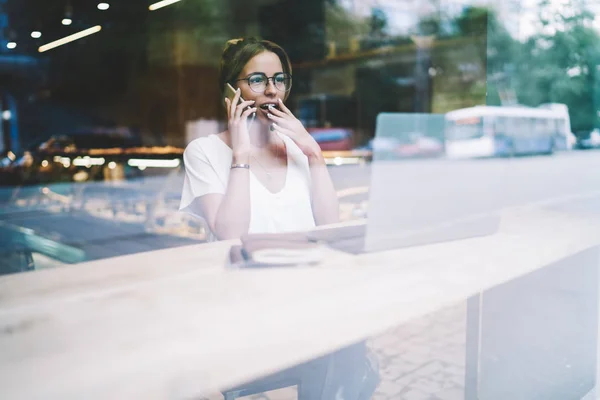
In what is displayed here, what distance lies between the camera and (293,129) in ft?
5.30

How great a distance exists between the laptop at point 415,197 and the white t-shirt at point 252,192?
5.1 inches

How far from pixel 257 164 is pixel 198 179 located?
0.18 metres

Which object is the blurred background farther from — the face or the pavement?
the face

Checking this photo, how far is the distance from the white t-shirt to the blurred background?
2.12 feet

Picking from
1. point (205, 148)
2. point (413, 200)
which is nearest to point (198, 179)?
point (205, 148)

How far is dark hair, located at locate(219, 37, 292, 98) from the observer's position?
1.55 meters

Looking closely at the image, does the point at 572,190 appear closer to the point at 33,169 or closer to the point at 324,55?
the point at 324,55

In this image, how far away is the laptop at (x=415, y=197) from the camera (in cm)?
Answer: 124

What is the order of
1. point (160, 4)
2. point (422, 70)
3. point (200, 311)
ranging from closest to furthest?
point (200, 311)
point (160, 4)
point (422, 70)

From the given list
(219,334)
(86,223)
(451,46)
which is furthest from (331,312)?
(451,46)

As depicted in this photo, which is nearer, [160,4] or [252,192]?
[252,192]

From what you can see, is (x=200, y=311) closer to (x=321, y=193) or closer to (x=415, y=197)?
(x=415, y=197)

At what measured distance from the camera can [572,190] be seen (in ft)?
7.09

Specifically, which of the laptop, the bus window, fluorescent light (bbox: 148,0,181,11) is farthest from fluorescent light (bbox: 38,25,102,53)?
the laptop
